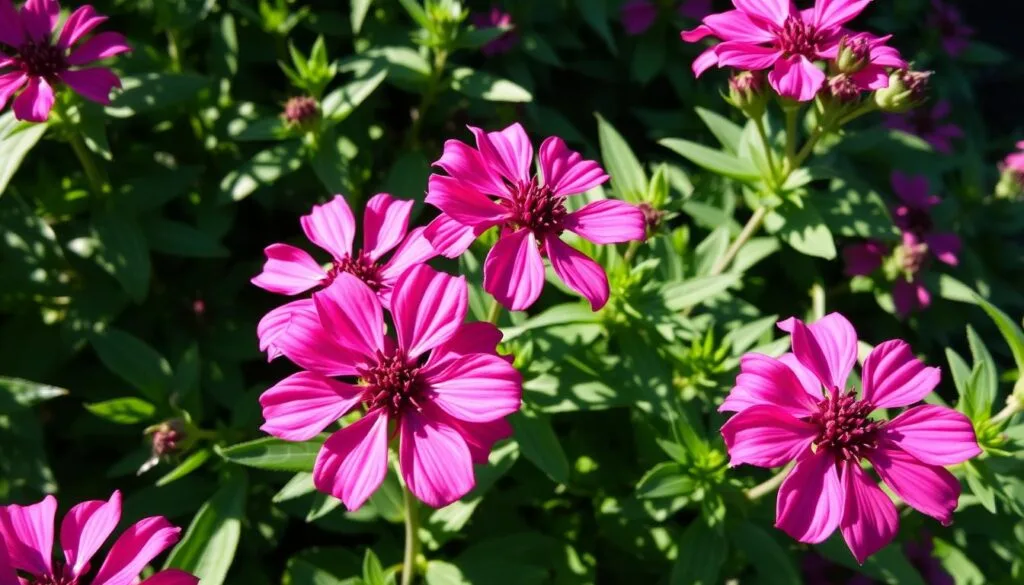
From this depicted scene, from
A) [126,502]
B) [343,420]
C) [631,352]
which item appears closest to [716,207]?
[631,352]

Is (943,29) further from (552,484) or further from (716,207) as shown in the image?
(552,484)

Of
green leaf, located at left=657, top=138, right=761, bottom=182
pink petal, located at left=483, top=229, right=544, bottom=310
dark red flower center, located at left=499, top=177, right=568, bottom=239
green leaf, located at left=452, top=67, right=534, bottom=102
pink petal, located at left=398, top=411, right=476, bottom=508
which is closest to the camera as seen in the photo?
pink petal, located at left=398, top=411, right=476, bottom=508

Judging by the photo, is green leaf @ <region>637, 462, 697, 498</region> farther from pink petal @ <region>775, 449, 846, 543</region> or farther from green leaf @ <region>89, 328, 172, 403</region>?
green leaf @ <region>89, 328, 172, 403</region>

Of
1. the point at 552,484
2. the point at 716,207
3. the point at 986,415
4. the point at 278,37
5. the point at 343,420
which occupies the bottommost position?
the point at 986,415

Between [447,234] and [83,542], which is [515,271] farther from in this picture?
[83,542]

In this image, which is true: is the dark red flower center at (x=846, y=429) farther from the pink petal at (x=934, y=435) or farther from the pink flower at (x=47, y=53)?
the pink flower at (x=47, y=53)

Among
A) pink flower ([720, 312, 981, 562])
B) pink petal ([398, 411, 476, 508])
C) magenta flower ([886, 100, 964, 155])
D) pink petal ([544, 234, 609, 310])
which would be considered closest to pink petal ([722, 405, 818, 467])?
pink flower ([720, 312, 981, 562])

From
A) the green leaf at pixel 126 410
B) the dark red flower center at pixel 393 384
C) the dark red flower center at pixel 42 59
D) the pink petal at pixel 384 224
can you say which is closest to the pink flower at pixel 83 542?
the dark red flower center at pixel 393 384
